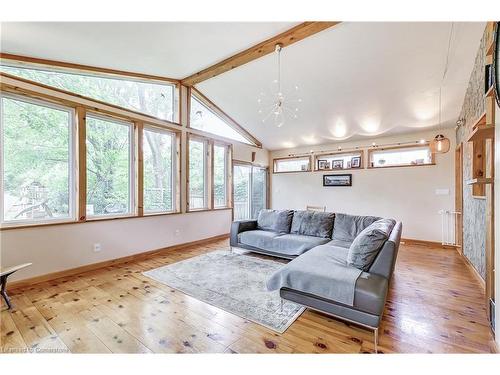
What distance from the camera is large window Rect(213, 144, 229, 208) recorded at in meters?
5.71

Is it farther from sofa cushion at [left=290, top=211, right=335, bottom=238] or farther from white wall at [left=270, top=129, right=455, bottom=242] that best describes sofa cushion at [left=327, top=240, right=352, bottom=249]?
white wall at [left=270, top=129, right=455, bottom=242]

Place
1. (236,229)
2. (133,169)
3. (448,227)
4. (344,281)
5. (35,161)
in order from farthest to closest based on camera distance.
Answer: (448,227) → (236,229) → (133,169) → (35,161) → (344,281)

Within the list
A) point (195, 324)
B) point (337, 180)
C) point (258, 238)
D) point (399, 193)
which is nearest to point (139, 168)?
point (258, 238)

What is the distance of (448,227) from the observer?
473 centimetres

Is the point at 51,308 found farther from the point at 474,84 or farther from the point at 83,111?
the point at 474,84

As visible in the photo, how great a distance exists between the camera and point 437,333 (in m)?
1.92

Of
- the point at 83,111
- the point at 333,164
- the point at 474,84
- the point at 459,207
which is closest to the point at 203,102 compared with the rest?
the point at 83,111

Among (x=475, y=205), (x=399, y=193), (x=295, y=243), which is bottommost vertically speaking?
(x=295, y=243)

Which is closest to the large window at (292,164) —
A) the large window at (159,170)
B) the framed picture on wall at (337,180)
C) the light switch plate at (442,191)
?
the framed picture on wall at (337,180)

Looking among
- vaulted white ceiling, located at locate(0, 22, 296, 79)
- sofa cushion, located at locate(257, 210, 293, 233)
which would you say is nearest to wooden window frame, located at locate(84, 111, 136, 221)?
vaulted white ceiling, located at locate(0, 22, 296, 79)

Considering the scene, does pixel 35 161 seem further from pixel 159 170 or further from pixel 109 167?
pixel 159 170

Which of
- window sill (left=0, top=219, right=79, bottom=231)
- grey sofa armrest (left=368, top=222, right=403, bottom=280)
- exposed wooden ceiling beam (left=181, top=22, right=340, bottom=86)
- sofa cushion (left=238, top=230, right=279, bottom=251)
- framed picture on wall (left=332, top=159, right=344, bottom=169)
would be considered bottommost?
sofa cushion (left=238, top=230, right=279, bottom=251)

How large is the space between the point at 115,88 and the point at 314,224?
4.17 metres

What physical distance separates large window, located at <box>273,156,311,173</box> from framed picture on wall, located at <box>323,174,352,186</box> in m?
0.62
